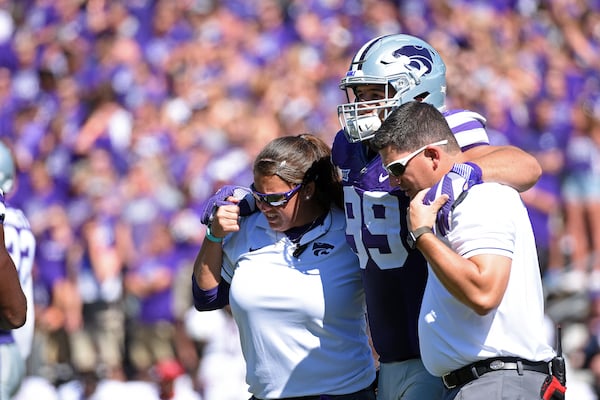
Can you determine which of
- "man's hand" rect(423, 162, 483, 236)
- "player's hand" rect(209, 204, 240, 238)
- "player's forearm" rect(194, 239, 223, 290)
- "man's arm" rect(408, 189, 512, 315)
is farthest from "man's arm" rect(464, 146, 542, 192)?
"player's forearm" rect(194, 239, 223, 290)

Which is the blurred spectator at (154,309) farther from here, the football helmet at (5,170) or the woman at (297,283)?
the woman at (297,283)

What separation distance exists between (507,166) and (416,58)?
27.2 inches

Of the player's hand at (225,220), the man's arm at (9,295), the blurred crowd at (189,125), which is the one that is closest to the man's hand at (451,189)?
the player's hand at (225,220)

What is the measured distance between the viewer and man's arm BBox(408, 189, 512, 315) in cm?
372

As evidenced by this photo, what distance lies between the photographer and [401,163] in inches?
→ 159

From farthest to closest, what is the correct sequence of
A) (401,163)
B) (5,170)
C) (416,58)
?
1. (5,170)
2. (416,58)
3. (401,163)

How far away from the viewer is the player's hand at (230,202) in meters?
4.79

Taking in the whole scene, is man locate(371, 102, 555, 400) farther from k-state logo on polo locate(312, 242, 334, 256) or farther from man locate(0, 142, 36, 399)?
man locate(0, 142, 36, 399)

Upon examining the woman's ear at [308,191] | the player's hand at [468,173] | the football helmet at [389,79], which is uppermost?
the football helmet at [389,79]

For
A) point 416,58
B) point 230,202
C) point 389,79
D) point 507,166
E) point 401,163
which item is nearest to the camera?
point 401,163

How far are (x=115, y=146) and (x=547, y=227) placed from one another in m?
4.57

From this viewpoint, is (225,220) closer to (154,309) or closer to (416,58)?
(416,58)

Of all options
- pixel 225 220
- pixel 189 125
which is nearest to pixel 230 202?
pixel 225 220

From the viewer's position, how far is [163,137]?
11.7 m
